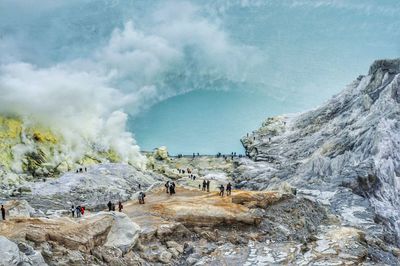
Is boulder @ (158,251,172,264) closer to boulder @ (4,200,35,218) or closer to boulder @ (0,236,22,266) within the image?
boulder @ (0,236,22,266)

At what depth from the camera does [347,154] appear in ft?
328

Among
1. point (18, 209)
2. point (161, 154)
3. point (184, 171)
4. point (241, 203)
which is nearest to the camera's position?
point (18, 209)

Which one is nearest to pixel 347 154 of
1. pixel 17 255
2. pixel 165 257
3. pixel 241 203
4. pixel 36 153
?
pixel 241 203

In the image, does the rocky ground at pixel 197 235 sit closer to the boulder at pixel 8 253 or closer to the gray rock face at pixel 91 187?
the boulder at pixel 8 253

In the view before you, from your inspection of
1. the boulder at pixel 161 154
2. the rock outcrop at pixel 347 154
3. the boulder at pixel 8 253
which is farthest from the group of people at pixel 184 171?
the boulder at pixel 8 253

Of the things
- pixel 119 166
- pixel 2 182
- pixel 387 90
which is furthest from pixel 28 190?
pixel 387 90

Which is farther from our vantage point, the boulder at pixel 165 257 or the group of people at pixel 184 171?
the group of people at pixel 184 171

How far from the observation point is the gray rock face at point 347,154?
77.8 meters

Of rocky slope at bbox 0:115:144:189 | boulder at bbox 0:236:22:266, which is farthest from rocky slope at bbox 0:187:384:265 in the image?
rocky slope at bbox 0:115:144:189

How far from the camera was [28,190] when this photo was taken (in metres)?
86.6

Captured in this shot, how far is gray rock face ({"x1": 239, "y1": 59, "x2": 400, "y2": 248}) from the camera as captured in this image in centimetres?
7775

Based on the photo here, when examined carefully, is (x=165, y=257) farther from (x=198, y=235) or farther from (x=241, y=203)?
(x=241, y=203)

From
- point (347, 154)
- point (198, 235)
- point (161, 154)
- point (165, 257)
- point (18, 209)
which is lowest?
point (165, 257)

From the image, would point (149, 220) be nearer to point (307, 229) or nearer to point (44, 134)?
point (307, 229)
